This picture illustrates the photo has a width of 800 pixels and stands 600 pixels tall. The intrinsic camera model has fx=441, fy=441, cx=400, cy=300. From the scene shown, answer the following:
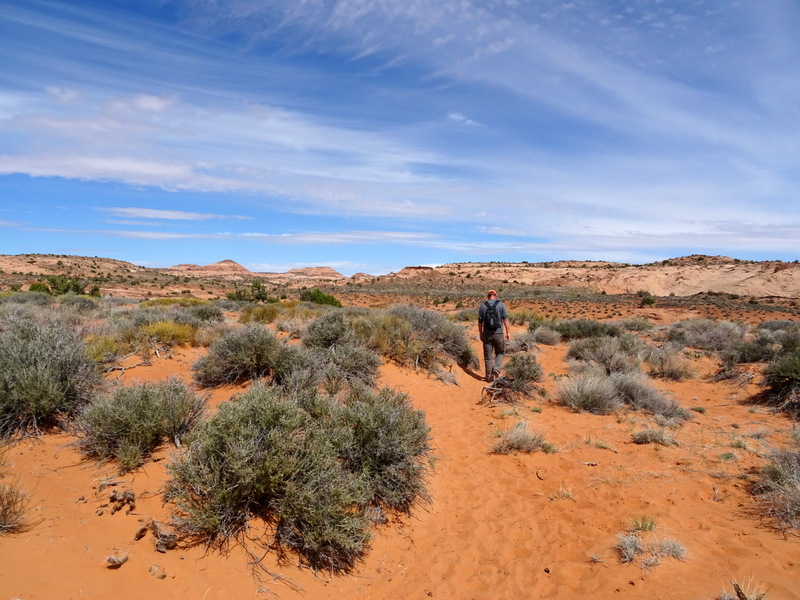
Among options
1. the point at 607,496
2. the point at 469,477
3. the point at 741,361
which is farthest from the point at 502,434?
the point at 741,361

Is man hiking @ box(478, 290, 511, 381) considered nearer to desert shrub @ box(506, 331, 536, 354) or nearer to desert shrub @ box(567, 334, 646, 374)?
desert shrub @ box(567, 334, 646, 374)

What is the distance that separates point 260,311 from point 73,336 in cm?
736

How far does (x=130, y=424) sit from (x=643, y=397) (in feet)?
27.0

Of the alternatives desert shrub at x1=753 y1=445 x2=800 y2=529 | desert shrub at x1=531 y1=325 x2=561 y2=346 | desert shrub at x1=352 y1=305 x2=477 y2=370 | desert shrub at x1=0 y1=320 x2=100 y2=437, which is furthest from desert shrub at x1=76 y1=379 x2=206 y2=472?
desert shrub at x1=531 y1=325 x2=561 y2=346

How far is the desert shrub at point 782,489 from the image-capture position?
4.05 m

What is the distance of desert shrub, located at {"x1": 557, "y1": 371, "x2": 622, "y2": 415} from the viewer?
8.03 metres

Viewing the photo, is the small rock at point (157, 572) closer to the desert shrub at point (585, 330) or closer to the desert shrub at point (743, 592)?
the desert shrub at point (743, 592)

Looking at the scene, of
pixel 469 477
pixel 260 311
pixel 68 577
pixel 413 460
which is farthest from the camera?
pixel 260 311

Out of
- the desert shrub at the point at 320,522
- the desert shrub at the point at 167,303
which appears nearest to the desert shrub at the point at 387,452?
the desert shrub at the point at 320,522

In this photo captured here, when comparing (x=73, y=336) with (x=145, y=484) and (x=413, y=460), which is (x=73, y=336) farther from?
(x=413, y=460)

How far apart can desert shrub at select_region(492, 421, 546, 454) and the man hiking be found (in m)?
3.33

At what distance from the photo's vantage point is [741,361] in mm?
11422

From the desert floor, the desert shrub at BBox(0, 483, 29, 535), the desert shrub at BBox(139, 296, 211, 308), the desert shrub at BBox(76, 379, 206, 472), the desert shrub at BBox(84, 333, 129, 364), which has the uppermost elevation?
the desert shrub at BBox(139, 296, 211, 308)

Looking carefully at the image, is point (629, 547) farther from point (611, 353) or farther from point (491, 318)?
point (611, 353)
